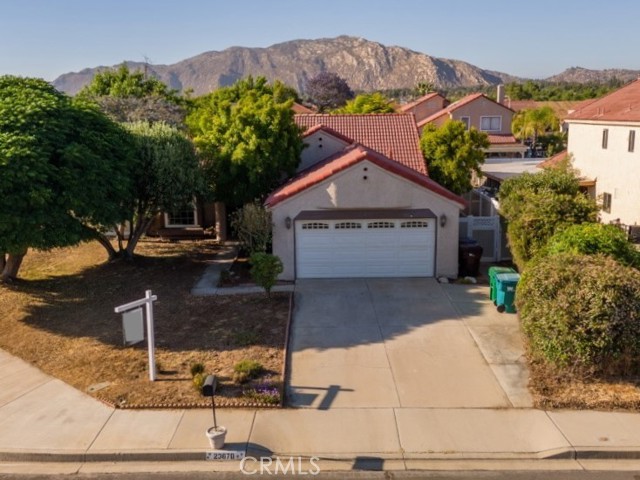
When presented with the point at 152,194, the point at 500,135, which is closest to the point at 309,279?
the point at 152,194

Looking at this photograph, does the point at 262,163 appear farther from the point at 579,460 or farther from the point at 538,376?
the point at 579,460

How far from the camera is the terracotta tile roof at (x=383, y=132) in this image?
23.6 m

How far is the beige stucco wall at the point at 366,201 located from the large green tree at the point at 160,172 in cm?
365

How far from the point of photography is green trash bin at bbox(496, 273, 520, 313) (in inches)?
595

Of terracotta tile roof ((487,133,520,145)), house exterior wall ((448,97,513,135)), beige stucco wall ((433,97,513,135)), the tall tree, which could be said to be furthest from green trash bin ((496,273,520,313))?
the tall tree

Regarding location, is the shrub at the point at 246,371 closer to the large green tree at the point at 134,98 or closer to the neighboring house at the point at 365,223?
the neighboring house at the point at 365,223

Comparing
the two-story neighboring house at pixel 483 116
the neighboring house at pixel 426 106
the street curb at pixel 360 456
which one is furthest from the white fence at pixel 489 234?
the neighboring house at pixel 426 106

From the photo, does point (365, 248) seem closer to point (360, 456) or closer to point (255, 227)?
point (255, 227)

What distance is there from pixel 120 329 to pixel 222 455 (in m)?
6.40

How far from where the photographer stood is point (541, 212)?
1622cm

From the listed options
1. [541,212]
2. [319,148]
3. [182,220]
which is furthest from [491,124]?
[541,212]

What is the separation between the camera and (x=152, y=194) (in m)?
19.7

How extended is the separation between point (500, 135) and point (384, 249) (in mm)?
38270

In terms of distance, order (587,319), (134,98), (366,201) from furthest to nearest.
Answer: (134,98), (366,201), (587,319)
